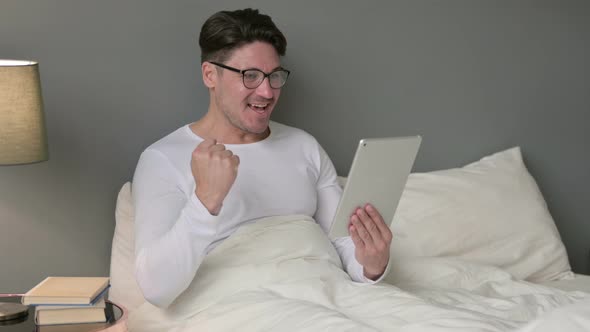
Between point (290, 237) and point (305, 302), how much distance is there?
25cm

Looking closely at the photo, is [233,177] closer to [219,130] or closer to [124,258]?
[219,130]

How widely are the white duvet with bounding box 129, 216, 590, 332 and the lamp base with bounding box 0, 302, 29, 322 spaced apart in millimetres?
286

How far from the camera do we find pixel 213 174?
5.68 ft

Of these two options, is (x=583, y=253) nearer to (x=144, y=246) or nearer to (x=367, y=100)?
(x=367, y=100)

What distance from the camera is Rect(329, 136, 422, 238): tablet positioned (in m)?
1.76

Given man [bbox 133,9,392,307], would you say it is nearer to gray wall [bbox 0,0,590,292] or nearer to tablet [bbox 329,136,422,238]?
tablet [bbox 329,136,422,238]

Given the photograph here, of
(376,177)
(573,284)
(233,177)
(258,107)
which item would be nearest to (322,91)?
(258,107)

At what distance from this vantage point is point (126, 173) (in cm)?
228

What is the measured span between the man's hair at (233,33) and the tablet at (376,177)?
456mm

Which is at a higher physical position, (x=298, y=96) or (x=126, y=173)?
(x=298, y=96)

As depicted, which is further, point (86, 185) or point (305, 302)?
point (86, 185)

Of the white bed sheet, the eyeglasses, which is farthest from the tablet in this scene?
the white bed sheet

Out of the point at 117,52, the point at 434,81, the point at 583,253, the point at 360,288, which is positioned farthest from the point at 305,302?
the point at 583,253

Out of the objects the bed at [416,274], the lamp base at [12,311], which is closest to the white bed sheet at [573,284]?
the bed at [416,274]
